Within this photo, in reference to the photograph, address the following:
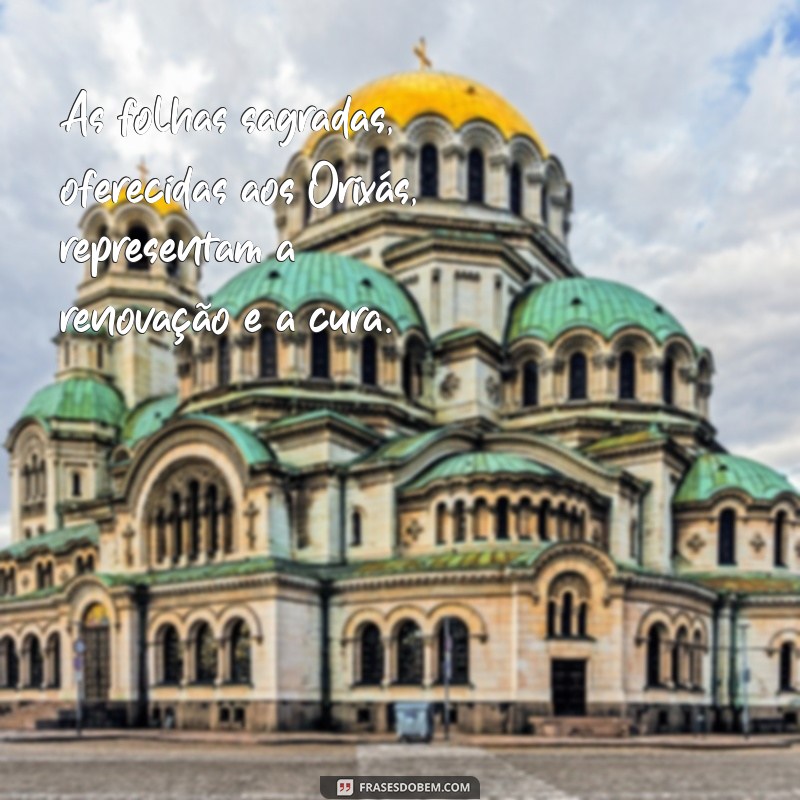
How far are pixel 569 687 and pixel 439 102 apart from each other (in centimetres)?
3375

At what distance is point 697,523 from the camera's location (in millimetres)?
51250

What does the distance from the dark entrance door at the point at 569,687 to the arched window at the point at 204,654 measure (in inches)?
535

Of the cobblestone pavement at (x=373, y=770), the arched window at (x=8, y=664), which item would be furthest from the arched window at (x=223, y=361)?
the cobblestone pavement at (x=373, y=770)

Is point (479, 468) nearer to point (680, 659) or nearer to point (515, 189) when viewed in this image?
point (680, 659)

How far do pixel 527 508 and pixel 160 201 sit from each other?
3929cm

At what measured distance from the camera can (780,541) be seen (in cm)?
5141

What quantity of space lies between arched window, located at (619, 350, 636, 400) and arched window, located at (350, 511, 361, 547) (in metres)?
15.6

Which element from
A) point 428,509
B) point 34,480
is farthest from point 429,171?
point 34,480

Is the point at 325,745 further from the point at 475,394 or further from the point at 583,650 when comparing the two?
the point at 475,394

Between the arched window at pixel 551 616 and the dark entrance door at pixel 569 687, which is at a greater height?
the arched window at pixel 551 616

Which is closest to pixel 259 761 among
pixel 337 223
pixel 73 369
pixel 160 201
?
pixel 337 223

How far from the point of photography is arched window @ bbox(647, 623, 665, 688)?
4307cm

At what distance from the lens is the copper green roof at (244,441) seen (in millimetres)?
44656

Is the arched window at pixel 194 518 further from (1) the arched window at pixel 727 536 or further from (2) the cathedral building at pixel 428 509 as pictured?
(1) the arched window at pixel 727 536
